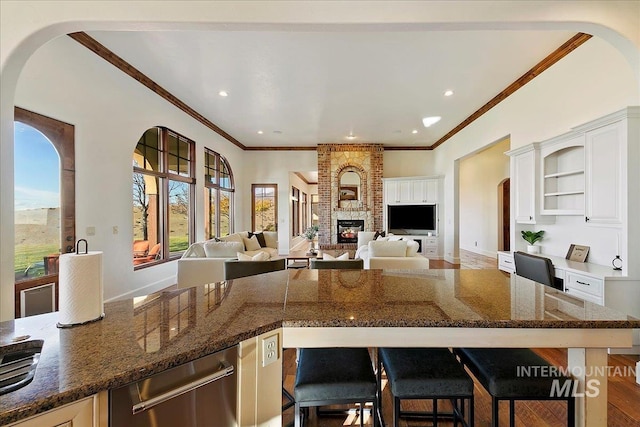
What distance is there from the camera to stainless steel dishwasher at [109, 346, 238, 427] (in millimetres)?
813

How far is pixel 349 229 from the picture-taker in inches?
328

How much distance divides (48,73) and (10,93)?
1360 millimetres

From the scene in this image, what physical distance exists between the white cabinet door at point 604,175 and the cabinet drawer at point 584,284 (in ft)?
1.81

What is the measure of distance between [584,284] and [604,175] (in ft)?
3.43

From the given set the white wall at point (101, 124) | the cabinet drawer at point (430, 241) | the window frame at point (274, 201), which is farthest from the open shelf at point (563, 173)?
the window frame at point (274, 201)

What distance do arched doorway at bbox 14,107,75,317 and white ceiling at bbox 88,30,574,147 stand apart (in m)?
1.28

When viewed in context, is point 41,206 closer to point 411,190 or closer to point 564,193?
point 564,193

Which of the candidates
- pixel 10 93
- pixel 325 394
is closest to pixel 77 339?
pixel 325 394

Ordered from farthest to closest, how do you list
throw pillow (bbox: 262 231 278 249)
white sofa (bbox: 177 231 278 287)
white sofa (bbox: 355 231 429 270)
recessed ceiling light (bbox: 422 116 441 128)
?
1. throw pillow (bbox: 262 231 278 249)
2. recessed ceiling light (bbox: 422 116 441 128)
3. white sofa (bbox: 177 231 278 287)
4. white sofa (bbox: 355 231 429 270)

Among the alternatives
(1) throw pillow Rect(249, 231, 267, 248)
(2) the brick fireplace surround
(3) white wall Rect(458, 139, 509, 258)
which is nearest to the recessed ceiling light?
(3) white wall Rect(458, 139, 509, 258)

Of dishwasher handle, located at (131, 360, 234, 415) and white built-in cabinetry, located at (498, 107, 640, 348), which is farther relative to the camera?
white built-in cabinetry, located at (498, 107, 640, 348)

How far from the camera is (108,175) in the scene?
366 centimetres

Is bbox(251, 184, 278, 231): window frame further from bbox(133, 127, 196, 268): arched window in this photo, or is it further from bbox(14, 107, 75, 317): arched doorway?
bbox(14, 107, 75, 317): arched doorway

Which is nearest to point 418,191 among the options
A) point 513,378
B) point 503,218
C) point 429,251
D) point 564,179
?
point 429,251
